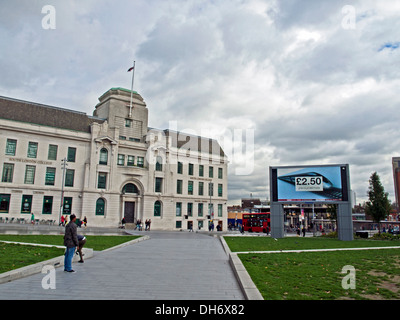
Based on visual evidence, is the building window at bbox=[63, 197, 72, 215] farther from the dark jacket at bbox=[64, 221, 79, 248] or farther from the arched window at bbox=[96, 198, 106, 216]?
the dark jacket at bbox=[64, 221, 79, 248]

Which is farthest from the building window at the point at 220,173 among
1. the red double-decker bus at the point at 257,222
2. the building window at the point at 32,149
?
the building window at the point at 32,149

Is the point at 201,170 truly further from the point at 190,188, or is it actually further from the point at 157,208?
the point at 157,208

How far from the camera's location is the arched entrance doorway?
4969cm

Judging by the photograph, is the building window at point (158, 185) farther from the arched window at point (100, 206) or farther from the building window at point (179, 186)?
the arched window at point (100, 206)

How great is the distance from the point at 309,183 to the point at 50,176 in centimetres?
3326

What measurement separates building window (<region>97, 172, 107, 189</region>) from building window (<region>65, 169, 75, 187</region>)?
11.9 ft

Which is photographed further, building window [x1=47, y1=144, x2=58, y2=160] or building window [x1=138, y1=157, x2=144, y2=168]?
building window [x1=138, y1=157, x2=144, y2=168]

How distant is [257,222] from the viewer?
5844 centimetres

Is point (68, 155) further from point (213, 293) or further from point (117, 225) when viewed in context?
point (213, 293)

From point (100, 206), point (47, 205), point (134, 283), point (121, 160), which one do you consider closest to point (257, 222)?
point (121, 160)

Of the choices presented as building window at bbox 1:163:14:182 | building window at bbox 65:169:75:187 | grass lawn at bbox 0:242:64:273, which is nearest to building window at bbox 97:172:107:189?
building window at bbox 65:169:75:187

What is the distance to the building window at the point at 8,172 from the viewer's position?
133ft
